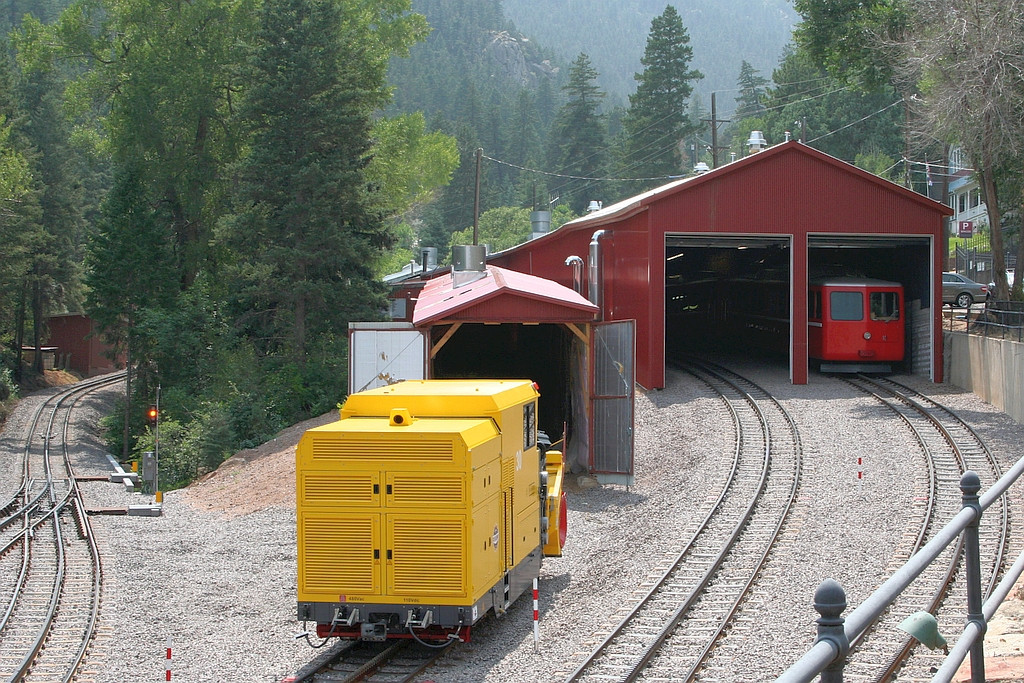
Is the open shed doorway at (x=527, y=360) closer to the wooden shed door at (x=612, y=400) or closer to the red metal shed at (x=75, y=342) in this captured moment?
the wooden shed door at (x=612, y=400)

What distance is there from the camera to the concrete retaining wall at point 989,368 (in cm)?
2502

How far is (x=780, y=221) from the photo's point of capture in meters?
31.0

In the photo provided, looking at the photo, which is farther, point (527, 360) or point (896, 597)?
point (527, 360)

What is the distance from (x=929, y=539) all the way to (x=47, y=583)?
534 inches

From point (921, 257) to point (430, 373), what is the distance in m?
18.4

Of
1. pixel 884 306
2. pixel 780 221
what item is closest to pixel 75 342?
pixel 780 221

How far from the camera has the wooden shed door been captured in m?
21.4

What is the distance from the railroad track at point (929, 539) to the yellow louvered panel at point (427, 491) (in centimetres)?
412

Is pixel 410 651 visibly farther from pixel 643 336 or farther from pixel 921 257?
pixel 921 257

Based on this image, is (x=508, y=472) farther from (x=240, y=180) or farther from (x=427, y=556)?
(x=240, y=180)

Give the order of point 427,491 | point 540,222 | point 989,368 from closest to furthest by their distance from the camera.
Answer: point 427,491 < point 989,368 < point 540,222

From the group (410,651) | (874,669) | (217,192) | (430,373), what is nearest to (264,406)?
(217,192)

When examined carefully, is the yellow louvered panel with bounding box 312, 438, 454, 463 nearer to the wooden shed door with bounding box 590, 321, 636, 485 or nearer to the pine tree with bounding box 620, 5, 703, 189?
the wooden shed door with bounding box 590, 321, 636, 485

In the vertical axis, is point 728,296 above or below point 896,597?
above
